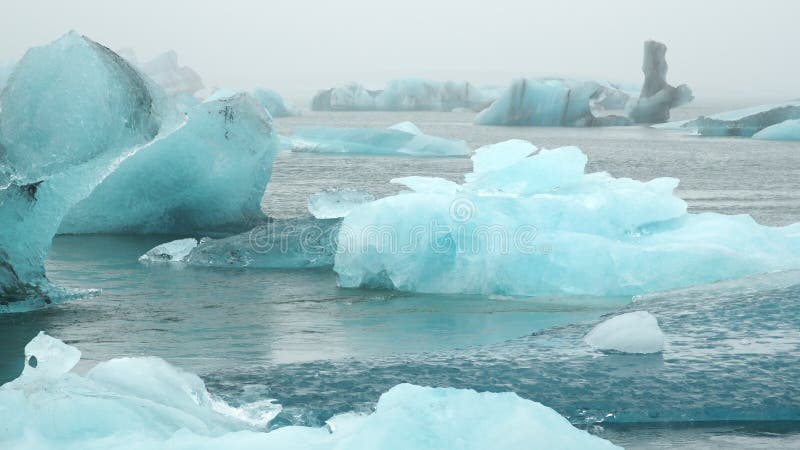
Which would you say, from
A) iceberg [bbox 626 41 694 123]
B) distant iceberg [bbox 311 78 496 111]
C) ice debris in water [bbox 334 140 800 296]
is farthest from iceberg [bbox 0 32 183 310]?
distant iceberg [bbox 311 78 496 111]

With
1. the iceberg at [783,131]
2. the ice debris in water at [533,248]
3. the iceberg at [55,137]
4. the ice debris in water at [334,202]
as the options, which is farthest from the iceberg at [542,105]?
the iceberg at [55,137]

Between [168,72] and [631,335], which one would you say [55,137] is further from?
[168,72]

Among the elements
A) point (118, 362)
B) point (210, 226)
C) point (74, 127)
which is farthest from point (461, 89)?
point (118, 362)

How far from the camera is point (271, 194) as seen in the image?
13.2 meters

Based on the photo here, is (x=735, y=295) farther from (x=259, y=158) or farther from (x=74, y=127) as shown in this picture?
(x=259, y=158)

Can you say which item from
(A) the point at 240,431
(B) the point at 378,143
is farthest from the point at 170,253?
(B) the point at 378,143

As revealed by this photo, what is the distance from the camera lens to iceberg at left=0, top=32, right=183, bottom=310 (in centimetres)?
653

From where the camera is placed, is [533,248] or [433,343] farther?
[533,248]

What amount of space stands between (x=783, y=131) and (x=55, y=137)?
74.9 ft

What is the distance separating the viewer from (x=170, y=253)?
843cm

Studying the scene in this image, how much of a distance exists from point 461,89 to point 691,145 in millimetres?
21763

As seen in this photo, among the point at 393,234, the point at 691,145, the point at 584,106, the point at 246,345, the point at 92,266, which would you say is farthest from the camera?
the point at 584,106

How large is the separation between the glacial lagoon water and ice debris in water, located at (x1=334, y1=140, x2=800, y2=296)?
0.22 metres

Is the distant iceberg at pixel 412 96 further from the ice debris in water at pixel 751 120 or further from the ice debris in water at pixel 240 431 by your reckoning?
the ice debris in water at pixel 240 431
